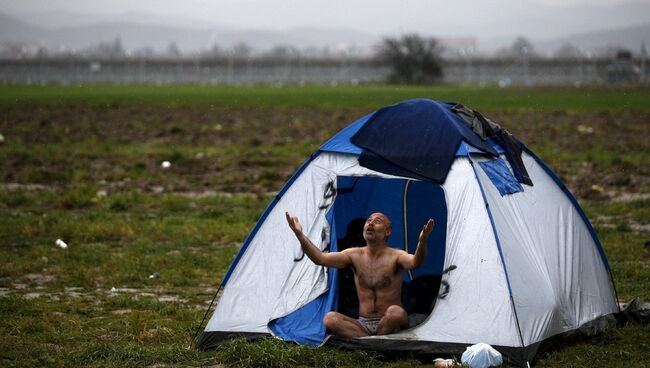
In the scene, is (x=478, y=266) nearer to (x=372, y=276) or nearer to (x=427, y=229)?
(x=427, y=229)

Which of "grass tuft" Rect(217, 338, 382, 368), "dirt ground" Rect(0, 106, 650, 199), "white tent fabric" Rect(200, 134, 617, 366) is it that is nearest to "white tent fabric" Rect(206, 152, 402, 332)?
"white tent fabric" Rect(200, 134, 617, 366)

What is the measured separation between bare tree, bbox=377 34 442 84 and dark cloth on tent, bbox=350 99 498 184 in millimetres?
72400

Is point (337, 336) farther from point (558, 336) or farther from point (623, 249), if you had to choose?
point (623, 249)

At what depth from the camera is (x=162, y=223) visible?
1523cm

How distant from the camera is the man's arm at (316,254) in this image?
8.57m

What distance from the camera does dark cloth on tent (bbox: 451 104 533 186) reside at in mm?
9320

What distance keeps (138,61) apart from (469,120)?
116 metres

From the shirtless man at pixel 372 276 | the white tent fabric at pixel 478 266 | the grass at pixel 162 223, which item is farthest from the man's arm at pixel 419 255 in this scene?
the grass at pixel 162 223

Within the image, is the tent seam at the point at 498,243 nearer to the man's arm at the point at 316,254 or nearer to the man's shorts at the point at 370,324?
the man's shorts at the point at 370,324

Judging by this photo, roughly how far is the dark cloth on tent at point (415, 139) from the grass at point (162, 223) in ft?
5.55

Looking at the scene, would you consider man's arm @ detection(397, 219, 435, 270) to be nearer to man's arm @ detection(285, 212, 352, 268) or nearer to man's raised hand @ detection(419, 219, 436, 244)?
man's raised hand @ detection(419, 219, 436, 244)

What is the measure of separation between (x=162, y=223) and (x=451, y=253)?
7519 mm

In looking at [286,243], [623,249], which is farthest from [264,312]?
[623,249]

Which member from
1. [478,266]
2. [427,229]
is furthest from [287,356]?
[478,266]
